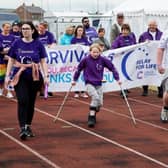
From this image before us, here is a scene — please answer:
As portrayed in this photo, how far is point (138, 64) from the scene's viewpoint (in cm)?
1357

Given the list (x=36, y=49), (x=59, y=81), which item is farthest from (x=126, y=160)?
(x=59, y=81)

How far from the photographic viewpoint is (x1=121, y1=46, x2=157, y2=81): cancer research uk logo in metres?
13.3

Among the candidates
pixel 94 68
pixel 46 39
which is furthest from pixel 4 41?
pixel 94 68

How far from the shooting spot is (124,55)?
13258mm

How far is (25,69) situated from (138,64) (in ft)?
19.0

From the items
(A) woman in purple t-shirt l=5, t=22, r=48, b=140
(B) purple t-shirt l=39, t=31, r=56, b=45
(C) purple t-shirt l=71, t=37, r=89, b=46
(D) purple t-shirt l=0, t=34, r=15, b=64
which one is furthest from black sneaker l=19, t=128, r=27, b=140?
(B) purple t-shirt l=39, t=31, r=56, b=45

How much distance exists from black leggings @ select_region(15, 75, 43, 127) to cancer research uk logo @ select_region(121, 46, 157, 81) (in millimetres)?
5148

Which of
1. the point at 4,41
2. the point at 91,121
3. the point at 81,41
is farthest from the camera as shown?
the point at 81,41

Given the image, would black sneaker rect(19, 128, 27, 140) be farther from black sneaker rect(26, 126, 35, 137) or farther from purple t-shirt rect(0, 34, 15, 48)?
purple t-shirt rect(0, 34, 15, 48)

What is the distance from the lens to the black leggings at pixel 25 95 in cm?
826

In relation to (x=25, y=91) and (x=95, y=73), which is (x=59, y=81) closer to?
(x=95, y=73)

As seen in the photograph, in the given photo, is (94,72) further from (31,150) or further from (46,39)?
(46,39)

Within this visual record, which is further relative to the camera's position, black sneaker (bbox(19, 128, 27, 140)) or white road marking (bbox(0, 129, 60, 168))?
black sneaker (bbox(19, 128, 27, 140))

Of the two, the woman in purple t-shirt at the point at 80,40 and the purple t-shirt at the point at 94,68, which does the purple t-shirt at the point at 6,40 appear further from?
the purple t-shirt at the point at 94,68
